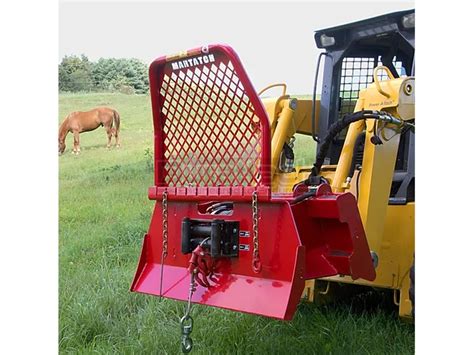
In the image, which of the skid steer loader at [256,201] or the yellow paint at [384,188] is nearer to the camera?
the skid steer loader at [256,201]

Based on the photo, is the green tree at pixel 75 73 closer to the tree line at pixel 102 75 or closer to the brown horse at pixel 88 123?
the tree line at pixel 102 75

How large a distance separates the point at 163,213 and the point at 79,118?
2017 mm

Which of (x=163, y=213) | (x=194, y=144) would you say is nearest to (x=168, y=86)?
(x=194, y=144)

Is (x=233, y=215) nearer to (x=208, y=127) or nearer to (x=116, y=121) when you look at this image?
(x=208, y=127)

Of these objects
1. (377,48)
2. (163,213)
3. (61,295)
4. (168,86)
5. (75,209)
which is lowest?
(61,295)

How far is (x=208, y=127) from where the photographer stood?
106 inches

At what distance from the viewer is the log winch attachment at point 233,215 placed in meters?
2.45

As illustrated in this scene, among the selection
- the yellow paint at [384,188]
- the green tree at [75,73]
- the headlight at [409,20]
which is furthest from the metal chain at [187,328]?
the green tree at [75,73]

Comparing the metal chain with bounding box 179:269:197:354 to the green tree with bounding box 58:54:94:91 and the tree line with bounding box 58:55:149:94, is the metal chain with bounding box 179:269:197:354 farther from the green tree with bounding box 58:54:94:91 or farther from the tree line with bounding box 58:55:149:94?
the green tree with bounding box 58:54:94:91

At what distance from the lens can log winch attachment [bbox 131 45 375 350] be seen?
→ 2447 millimetres

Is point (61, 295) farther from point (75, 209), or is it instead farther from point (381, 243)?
point (381, 243)

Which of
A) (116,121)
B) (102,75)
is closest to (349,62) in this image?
(102,75)

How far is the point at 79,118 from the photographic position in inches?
180

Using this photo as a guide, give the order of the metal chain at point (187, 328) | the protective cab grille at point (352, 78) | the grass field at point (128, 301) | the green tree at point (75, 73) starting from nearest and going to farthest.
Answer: the metal chain at point (187, 328), the grass field at point (128, 301), the protective cab grille at point (352, 78), the green tree at point (75, 73)
